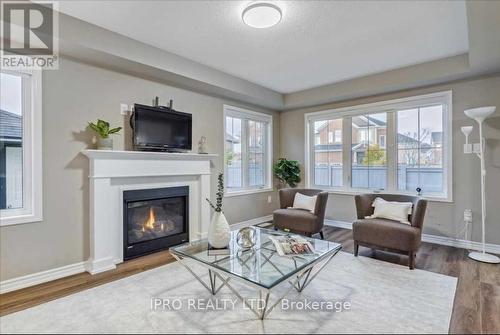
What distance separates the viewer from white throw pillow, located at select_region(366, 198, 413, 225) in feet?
10.7

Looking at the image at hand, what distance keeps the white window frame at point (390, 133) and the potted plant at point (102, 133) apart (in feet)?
12.0

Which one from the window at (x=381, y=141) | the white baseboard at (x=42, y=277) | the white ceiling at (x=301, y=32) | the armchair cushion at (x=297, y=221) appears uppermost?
the white ceiling at (x=301, y=32)

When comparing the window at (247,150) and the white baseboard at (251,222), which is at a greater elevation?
the window at (247,150)

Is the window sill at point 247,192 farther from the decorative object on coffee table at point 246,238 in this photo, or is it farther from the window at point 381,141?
the window at point 381,141

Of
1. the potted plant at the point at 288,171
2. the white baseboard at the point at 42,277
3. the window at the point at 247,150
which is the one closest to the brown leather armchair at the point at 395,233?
the potted plant at the point at 288,171

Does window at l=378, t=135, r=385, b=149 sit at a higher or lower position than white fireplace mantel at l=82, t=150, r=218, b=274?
higher

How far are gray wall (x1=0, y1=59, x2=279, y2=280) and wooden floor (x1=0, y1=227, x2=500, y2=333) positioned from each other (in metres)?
0.29

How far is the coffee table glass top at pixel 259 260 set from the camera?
184cm

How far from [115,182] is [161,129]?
88 cm

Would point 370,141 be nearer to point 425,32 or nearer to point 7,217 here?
point 425,32

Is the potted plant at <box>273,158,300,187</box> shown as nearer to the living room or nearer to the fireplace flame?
the living room

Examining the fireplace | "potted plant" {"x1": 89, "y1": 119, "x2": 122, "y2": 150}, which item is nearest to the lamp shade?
the fireplace

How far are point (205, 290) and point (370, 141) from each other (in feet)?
12.1

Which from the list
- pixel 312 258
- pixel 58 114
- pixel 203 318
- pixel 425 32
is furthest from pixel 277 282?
pixel 425 32
